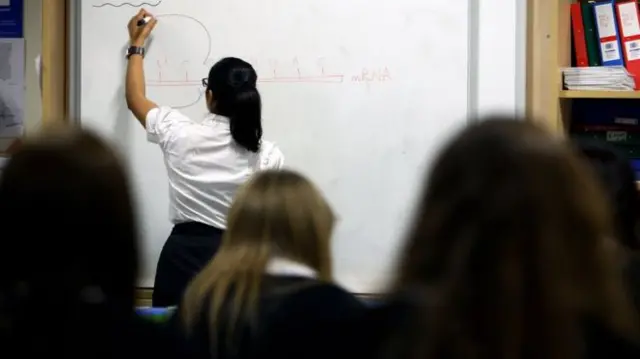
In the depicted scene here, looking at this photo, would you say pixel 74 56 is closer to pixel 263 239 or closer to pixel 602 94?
pixel 263 239

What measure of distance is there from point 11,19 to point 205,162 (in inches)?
51.1

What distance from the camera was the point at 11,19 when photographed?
3.22m

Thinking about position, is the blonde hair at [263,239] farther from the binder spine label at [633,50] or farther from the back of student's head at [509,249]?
the binder spine label at [633,50]

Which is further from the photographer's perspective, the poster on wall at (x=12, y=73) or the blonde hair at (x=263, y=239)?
the poster on wall at (x=12, y=73)

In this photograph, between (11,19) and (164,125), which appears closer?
(164,125)

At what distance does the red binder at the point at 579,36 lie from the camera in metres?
2.81

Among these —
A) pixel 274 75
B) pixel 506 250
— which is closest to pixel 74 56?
pixel 274 75

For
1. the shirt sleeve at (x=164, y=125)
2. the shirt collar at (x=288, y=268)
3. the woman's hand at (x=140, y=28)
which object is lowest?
the shirt collar at (x=288, y=268)

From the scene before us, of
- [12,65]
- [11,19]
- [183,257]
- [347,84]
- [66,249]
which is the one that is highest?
[11,19]

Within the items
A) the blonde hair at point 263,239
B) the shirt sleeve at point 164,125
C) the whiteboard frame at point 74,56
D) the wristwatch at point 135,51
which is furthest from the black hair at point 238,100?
the blonde hair at point 263,239

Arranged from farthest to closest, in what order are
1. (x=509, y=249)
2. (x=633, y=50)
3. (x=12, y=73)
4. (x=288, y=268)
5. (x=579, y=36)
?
(x=12, y=73) < (x=579, y=36) < (x=633, y=50) < (x=288, y=268) < (x=509, y=249)

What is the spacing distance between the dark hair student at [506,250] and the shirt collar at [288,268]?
1.67ft

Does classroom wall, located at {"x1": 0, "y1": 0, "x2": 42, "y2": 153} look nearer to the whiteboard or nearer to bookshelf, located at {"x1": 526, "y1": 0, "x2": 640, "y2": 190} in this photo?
the whiteboard

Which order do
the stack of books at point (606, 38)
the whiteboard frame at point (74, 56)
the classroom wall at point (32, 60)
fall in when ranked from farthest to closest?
the classroom wall at point (32, 60), the whiteboard frame at point (74, 56), the stack of books at point (606, 38)
